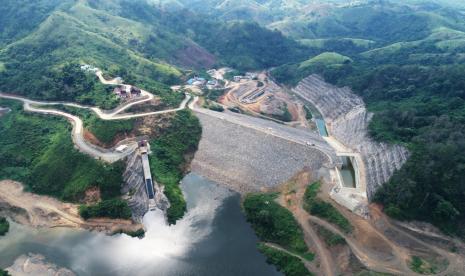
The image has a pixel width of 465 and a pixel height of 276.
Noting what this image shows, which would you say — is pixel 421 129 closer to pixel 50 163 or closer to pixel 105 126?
pixel 105 126

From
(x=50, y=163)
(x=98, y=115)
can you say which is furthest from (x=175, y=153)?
(x=50, y=163)

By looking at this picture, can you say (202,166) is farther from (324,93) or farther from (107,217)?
(324,93)

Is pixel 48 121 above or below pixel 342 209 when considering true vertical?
below

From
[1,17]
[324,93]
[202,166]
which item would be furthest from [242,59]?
[1,17]

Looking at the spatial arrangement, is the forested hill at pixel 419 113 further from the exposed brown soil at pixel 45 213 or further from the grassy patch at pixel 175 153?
the exposed brown soil at pixel 45 213

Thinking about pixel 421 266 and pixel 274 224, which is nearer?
pixel 421 266

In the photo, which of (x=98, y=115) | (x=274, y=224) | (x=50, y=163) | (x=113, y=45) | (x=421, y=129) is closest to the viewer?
(x=274, y=224)
